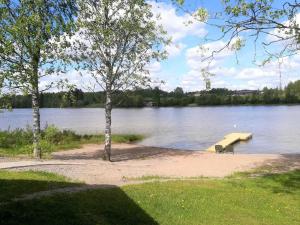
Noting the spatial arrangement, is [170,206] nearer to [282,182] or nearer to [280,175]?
[282,182]

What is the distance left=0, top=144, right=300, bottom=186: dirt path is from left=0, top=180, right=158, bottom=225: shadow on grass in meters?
3.03

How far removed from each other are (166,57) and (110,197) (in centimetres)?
1210

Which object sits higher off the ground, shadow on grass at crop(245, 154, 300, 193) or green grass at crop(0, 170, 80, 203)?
green grass at crop(0, 170, 80, 203)

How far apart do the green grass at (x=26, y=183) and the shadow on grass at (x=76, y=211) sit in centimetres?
42

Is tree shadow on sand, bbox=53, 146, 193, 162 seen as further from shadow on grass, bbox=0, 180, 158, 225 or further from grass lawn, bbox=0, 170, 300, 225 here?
shadow on grass, bbox=0, 180, 158, 225

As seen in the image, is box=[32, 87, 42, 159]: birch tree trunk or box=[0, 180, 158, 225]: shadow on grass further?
box=[32, 87, 42, 159]: birch tree trunk

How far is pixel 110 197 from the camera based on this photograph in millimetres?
11727

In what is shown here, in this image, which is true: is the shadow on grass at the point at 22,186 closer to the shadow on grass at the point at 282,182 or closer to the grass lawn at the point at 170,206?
the grass lawn at the point at 170,206

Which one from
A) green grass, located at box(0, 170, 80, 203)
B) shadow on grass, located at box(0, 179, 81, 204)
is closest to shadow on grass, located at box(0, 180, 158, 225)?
shadow on grass, located at box(0, 179, 81, 204)

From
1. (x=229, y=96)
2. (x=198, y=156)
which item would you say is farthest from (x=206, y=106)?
(x=198, y=156)

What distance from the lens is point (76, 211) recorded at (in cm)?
995

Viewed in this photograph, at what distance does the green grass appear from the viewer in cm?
1117

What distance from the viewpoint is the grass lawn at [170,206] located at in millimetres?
9547

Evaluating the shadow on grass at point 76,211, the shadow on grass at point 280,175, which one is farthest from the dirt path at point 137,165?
the shadow on grass at point 76,211
